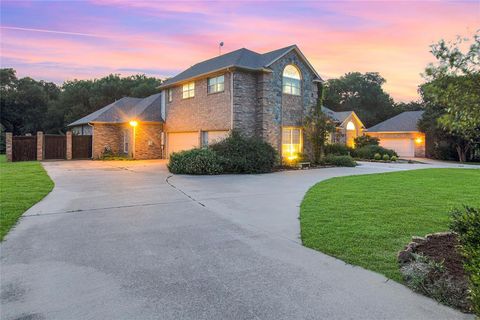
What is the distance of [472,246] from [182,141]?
20141 millimetres

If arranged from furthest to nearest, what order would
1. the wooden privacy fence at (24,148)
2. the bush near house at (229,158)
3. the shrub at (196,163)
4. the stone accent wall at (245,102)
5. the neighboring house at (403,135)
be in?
the neighboring house at (403,135) → the wooden privacy fence at (24,148) → the stone accent wall at (245,102) → the bush near house at (229,158) → the shrub at (196,163)

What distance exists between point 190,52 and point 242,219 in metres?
17.6

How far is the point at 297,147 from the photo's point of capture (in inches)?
777

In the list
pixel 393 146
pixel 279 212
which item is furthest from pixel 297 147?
pixel 393 146

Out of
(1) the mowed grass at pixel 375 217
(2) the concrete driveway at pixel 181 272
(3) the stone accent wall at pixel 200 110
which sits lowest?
(2) the concrete driveway at pixel 181 272

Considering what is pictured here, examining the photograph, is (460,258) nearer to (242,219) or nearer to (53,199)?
(242,219)

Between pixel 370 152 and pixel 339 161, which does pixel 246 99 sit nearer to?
pixel 339 161

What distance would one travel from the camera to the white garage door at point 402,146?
32.3m

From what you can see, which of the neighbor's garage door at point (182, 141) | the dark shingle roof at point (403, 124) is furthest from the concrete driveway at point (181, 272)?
the dark shingle roof at point (403, 124)

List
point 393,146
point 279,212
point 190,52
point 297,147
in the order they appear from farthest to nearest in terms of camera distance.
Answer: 1. point 393,146
2. point 190,52
3. point 297,147
4. point 279,212

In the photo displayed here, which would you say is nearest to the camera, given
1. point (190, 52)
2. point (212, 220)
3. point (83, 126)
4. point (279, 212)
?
point (212, 220)

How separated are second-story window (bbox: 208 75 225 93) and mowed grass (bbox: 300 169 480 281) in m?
9.47

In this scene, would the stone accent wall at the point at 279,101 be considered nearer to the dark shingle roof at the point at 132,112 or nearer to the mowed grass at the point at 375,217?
the mowed grass at the point at 375,217

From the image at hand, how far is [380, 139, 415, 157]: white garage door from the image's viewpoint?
1272 inches
